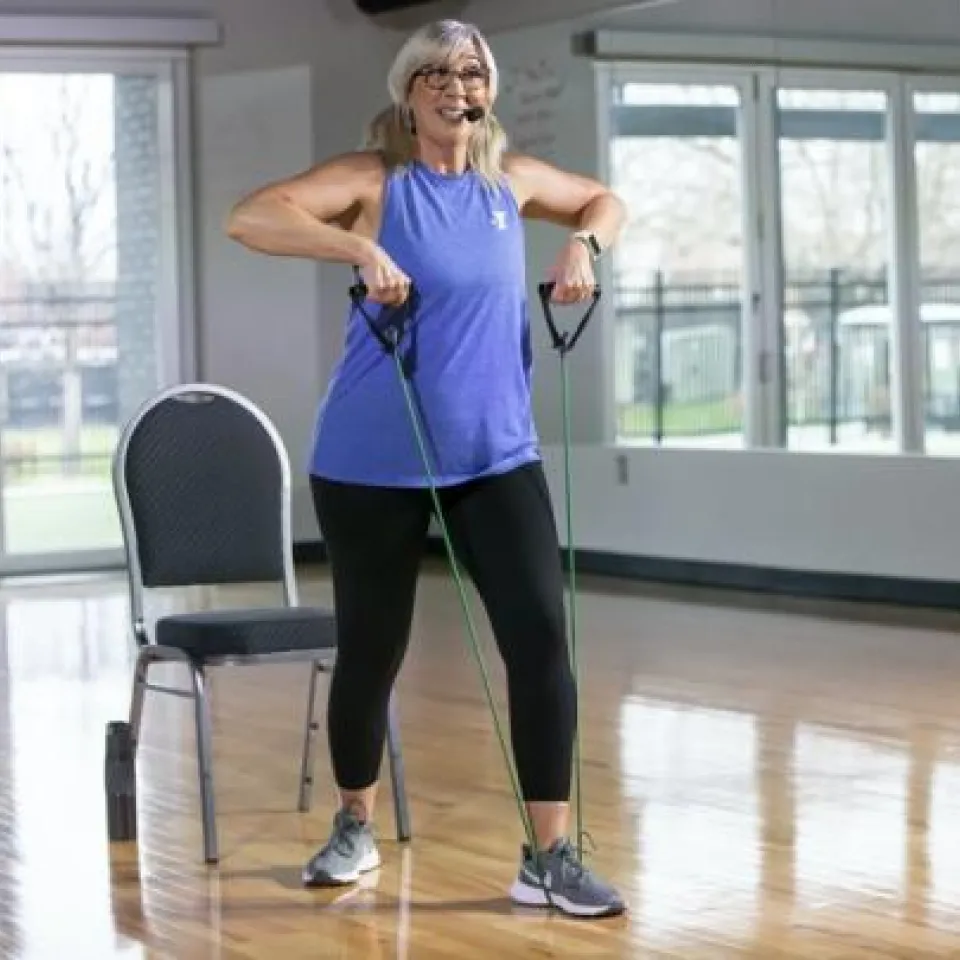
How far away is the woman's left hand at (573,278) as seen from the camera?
11.4ft

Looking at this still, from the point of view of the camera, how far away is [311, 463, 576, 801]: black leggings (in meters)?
3.51

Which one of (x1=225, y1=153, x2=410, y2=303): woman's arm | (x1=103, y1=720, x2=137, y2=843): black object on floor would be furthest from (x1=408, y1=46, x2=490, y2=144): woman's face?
(x1=103, y1=720, x2=137, y2=843): black object on floor

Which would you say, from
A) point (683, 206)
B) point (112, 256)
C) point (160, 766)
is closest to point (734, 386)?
point (683, 206)

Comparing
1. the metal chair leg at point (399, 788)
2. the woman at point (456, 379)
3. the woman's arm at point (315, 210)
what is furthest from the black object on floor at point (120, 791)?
the woman's arm at point (315, 210)

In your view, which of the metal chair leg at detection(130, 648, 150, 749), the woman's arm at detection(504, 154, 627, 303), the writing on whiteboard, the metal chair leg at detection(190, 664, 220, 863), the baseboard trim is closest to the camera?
the woman's arm at detection(504, 154, 627, 303)

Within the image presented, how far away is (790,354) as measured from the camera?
8672 millimetres

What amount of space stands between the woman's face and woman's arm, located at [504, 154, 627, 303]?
0.47ft

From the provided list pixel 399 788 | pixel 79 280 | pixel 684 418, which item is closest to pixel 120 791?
pixel 399 788

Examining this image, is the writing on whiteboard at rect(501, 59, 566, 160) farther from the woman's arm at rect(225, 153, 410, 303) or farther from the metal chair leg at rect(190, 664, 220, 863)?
the woman's arm at rect(225, 153, 410, 303)

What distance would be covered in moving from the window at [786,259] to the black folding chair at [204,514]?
3990 mm

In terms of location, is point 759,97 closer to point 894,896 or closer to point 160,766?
point 160,766

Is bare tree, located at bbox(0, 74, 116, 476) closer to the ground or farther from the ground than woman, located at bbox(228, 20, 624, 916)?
farther from the ground

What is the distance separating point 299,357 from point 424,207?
6.76 meters

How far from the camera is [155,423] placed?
4402 mm
